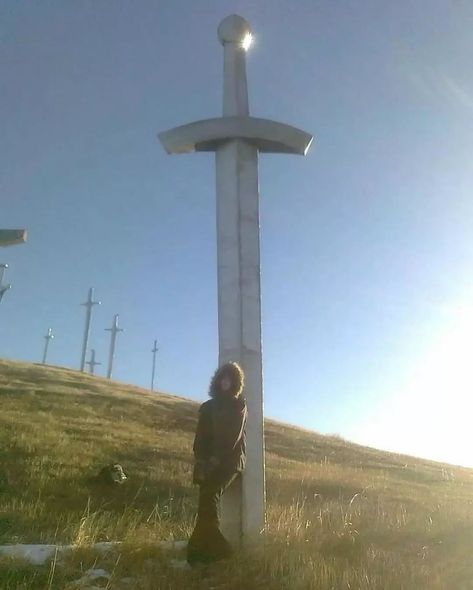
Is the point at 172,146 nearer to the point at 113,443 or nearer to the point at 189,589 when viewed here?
the point at 189,589

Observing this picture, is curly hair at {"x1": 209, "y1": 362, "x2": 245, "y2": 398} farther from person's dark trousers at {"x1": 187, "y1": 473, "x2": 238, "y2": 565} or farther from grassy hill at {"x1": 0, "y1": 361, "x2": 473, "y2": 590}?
grassy hill at {"x1": 0, "y1": 361, "x2": 473, "y2": 590}

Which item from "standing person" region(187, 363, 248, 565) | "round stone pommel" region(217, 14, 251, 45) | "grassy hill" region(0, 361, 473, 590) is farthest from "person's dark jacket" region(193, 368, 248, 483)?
"round stone pommel" region(217, 14, 251, 45)

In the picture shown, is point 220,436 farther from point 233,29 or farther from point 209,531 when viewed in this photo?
point 233,29

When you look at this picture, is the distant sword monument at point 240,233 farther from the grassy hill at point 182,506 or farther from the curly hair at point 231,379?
the curly hair at point 231,379

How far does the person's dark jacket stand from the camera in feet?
17.6

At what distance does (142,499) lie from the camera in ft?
37.8

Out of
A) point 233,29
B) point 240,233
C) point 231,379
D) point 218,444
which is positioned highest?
point 233,29

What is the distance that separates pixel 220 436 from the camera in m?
5.40

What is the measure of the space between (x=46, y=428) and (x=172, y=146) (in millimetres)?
11580

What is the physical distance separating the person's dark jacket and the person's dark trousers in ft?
0.25

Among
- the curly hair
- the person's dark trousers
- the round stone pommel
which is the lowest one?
the person's dark trousers

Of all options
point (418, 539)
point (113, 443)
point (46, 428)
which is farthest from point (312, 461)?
point (418, 539)

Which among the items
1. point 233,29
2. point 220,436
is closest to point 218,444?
point 220,436

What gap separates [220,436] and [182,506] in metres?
4.77
